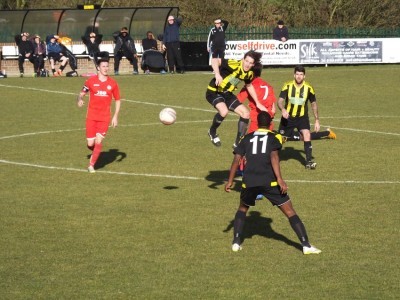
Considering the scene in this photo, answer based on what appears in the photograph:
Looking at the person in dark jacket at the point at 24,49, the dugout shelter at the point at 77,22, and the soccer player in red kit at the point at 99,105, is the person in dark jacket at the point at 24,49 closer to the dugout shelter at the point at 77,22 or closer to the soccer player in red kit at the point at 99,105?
the dugout shelter at the point at 77,22

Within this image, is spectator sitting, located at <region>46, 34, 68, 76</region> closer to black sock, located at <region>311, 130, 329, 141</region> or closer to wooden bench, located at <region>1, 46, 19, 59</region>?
wooden bench, located at <region>1, 46, 19, 59</region>

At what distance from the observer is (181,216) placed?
15086mm

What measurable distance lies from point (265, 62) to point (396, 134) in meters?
25.0

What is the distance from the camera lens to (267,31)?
55188 millimetres

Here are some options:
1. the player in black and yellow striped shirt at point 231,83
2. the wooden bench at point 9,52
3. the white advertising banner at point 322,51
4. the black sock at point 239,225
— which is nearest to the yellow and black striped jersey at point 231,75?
the player in black and yellow striped shirt at point 231,83

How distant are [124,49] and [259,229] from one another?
33.0m

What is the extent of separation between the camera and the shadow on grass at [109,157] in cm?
2067

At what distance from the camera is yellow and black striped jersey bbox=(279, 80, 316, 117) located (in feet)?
65.0

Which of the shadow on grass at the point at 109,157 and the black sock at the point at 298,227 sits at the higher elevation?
the black sock at the point at 298,227

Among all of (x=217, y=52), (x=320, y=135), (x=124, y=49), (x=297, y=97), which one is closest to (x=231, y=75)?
(x=297, y=97)

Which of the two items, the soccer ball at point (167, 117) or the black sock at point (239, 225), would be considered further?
the soccer ball at point (167, 117)

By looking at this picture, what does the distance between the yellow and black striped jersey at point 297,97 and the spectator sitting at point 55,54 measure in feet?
87.8

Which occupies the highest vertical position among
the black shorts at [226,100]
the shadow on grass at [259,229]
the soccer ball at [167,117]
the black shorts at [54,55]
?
the black shorts at [226,100]

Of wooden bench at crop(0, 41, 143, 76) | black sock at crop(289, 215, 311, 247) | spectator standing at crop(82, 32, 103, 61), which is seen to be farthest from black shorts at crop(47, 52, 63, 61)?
black sock at crop(289, 215, 311, 247)
